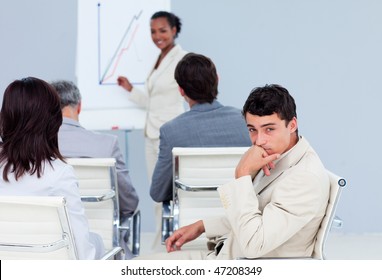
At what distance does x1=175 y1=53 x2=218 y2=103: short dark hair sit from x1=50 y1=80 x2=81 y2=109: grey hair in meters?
0.51

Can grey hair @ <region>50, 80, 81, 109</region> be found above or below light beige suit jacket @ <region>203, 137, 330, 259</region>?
above

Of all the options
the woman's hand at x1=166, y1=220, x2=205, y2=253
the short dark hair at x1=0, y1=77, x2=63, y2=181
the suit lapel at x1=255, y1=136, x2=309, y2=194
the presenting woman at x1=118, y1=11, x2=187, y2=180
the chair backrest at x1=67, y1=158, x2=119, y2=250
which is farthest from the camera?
the presenting woman at x1=118, y1=11, x2=187, y2=180

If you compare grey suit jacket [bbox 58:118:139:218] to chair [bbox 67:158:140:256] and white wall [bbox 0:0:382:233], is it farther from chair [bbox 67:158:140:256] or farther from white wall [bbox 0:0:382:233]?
white wall [bbox 0:0:382:233]

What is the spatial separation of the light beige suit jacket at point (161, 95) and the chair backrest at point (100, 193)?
1628 mm

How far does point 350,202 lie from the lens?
17.4ft

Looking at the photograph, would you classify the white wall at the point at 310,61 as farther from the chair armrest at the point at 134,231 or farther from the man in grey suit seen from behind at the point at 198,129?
the chair armrest at the point at 134,231

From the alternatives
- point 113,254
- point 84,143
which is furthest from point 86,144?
point 113,254

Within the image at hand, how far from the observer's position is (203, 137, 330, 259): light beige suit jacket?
6.74 ft

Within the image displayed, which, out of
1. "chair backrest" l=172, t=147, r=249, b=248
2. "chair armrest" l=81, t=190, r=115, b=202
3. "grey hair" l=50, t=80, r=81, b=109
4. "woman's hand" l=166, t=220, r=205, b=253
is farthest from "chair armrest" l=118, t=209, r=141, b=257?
"woman's hand" l=166, t=220, r=205, b=253

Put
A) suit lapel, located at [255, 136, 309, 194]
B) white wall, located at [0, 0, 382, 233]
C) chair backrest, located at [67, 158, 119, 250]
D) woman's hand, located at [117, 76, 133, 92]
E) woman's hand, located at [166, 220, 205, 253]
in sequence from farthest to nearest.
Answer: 1. white wall, located at [0, 0, 382, 233]
2. woman's hand, located at [117, 76, 133, 92]
3. chair backrest, located at [67, 158, 119, 250]
4. woman's hand, located at [166, 220, 205, 253]
5. suit lapel, located at [255, 136, 309, 194]

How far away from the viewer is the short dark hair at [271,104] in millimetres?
2197

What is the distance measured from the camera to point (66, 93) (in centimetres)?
333
